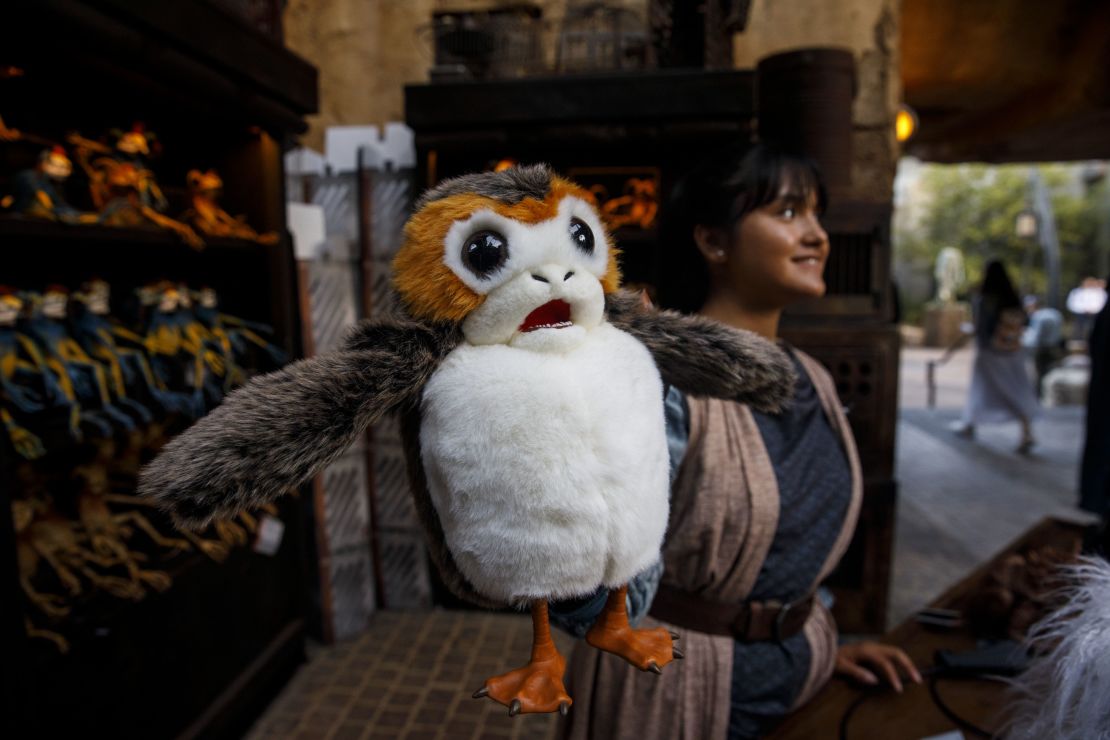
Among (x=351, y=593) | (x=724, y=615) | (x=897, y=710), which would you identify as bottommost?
(x=351, y=593)

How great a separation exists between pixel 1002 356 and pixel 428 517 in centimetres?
702

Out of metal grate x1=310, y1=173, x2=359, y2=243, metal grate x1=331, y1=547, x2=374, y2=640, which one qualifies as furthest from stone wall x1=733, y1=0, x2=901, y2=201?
metal grate x1=331, y1=547, x2=374, y2=640

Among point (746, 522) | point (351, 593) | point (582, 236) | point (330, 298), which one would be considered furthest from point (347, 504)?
point (582, 236)

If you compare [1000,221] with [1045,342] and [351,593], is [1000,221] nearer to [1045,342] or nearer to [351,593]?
[1045,342]

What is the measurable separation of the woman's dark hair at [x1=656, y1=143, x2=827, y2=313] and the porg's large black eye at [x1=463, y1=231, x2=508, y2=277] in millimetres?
768

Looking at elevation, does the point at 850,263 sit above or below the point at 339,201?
below

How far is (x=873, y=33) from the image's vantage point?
3.84 m

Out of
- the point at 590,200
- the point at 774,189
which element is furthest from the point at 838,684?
the point at 590,200

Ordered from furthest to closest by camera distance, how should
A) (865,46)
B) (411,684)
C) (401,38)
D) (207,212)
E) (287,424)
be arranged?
1. (401,38)
2. (865,46)
3. (411,684)
4. (207,212)
5. (287,424)

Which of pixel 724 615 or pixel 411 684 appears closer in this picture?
pixel 724 615

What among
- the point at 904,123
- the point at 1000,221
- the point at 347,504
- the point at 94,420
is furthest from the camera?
the point at 1000,221

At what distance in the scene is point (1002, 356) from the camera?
632 cm

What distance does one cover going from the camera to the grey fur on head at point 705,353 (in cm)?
77

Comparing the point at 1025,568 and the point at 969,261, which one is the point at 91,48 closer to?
the point at 1025,568
